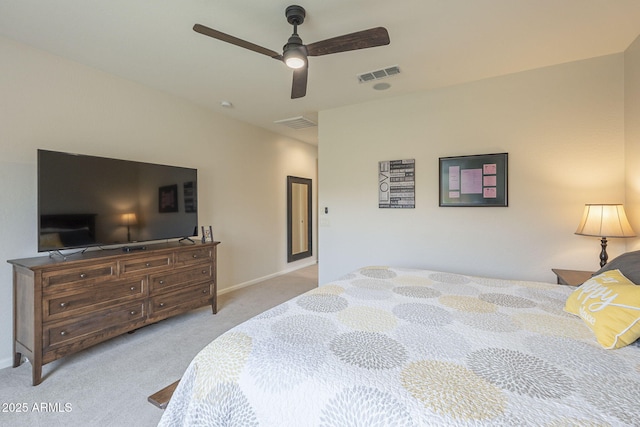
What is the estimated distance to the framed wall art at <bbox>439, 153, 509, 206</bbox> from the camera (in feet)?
9.77

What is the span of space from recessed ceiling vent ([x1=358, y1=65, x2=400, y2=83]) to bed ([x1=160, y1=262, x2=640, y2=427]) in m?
2.40

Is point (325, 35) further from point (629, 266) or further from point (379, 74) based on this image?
point (629, 266)

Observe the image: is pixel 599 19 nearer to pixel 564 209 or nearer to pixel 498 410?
pixel 564 209

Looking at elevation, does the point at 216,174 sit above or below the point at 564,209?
above

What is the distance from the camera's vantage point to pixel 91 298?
7.58 ft

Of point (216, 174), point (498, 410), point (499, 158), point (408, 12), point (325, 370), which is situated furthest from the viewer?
point (216, 174)

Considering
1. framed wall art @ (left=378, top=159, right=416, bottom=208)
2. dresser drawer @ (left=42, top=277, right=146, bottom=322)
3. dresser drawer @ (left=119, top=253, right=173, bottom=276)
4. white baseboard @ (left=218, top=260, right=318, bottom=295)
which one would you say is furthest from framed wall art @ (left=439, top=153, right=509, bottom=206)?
dresser drawer @ (left=42, top=277, right=146, bottom=322)

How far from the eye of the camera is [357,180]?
385cm

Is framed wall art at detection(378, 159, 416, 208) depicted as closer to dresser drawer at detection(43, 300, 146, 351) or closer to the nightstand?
the nightstand

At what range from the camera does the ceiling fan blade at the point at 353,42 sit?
176 cm

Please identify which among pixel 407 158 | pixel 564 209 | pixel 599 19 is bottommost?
pixel 564 209

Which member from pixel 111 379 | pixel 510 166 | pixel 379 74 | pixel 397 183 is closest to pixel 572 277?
pixel 510 166

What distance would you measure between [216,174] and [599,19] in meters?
4.24

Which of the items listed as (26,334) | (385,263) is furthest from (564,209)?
(26,334)
